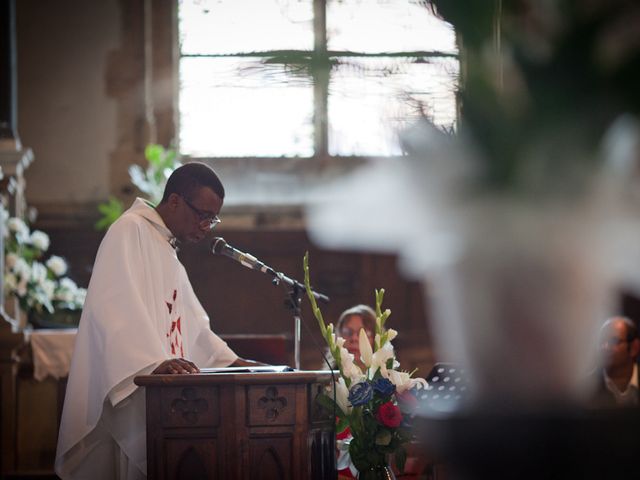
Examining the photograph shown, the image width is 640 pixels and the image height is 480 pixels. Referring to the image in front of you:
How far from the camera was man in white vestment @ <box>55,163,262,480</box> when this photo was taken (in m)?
3.69

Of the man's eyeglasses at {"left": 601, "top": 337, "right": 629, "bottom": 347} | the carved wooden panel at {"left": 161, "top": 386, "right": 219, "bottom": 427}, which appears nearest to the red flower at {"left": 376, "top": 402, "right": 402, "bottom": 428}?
the carved wooden panel at {"left": 161, "top": 386, "right": 219, "bottom": 427}

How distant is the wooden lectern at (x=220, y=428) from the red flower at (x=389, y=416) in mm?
393

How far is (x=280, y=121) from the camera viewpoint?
9.27 metres

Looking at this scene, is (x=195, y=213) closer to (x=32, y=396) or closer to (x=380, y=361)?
(x=380, y=361)

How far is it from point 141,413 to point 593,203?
122 inches

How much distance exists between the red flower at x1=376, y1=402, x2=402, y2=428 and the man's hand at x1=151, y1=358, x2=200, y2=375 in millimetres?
682

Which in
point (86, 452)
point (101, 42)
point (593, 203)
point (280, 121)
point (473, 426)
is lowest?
point (86, 452)

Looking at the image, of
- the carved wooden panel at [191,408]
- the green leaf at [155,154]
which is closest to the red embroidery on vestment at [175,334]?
the carved wooden panel at [191,408]

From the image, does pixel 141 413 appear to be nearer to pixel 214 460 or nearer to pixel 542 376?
pixel 214 460

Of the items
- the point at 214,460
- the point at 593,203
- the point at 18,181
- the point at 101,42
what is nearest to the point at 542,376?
the point at 593,203

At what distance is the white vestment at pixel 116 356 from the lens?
3680 millimetres

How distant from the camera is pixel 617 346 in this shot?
18.6 ft

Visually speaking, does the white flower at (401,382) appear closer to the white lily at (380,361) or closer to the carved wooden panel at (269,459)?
the white lily at (380,361)

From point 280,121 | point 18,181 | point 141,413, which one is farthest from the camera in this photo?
point 280,121
